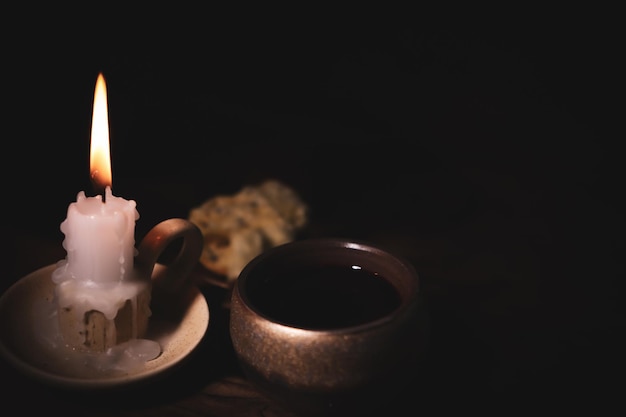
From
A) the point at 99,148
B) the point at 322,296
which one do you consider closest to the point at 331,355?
the point at 322,296

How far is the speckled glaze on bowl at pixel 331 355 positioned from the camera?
1.01 m

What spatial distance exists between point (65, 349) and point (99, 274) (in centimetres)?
A: 14

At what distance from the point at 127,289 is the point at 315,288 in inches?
11.8

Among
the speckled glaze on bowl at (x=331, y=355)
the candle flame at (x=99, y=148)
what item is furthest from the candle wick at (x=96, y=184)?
the speckled glaze on bowl at (x=331, y=355)

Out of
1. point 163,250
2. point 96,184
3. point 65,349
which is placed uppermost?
point 96,184

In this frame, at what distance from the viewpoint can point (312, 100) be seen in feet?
7.89

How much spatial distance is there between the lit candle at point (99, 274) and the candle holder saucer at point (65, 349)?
0.05m

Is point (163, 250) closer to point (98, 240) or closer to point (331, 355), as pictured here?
point (98, 240)

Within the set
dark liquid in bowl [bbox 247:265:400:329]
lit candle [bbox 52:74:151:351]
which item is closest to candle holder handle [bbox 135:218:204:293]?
lit candle [bbox 52:74:151:351]

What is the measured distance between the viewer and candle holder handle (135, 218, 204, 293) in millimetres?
1238

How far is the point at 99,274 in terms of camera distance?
1.19 meters

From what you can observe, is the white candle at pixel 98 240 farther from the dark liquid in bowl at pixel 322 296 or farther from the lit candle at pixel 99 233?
the dark liquid in bowl at pixel 322 296

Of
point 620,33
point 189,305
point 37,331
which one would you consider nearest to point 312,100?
point 620,33

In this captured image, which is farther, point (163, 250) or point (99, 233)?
point (163, 250)
